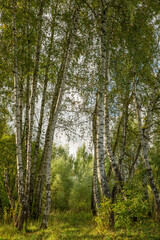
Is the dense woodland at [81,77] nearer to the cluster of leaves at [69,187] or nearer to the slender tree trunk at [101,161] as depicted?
the slender tree trunk at [101,161]

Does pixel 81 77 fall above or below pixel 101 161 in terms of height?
above

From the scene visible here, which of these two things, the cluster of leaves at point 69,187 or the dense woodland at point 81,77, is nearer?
the dense woodland at point 81,77

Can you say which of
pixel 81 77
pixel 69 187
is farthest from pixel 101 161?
pixel 69 187

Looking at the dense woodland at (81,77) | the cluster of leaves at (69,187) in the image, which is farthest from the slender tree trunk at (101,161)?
the cluster of leaves at (69,187)

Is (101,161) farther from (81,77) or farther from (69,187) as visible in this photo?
(69,187)

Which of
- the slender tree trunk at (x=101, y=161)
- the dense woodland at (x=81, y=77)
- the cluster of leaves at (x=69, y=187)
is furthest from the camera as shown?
the cluster of leaves at (x=69, y=187)

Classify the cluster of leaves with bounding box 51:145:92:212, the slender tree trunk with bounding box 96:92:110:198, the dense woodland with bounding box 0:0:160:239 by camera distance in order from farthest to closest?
the cluster of leaves with bounding box 51:145:92:212 → the dense woodland with bounding box 0:0:160:239 → the slender tree trunk with bounding box 96:92:110:198

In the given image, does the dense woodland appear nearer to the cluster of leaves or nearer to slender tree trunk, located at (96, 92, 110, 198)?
slender tree trunk, located at (96, 92, 110, 198)

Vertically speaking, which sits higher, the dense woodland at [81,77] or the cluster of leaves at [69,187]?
the dense woodland at [81,77]

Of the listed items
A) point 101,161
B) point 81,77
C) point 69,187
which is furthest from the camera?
point 69,187

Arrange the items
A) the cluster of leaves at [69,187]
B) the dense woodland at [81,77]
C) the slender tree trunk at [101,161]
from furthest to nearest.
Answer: the cluster of leaves at [69,187]
the dense woodland at [81,77]
the slender tree trunk at [101,161]

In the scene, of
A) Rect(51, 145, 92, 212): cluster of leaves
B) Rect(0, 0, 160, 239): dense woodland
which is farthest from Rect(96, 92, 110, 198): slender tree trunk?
Rect(51, 145, 92, 212): cluster of leaves

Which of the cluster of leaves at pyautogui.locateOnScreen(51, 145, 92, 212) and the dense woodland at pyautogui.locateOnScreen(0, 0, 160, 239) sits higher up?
the dense woodland at pyautogui.locateOnScreen(0, 0, 160, 239)

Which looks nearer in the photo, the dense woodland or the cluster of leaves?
the dense woodland
